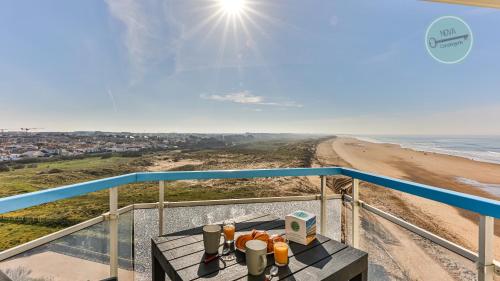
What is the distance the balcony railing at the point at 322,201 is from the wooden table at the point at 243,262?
0.47 meters

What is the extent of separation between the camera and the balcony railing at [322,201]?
3.42ft

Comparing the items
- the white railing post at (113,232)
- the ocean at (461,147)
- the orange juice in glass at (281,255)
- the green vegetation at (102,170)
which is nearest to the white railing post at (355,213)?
the orange juice in glass at (281,255)

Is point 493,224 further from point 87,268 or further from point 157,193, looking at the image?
point 87,268

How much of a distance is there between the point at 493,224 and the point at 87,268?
2.07 metres

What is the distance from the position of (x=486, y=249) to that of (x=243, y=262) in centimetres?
102

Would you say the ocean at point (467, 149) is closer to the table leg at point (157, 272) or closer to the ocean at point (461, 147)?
the ocean at point (461, 147)

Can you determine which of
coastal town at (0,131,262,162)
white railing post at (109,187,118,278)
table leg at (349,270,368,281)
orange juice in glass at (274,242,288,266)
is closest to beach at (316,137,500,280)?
table leg at (349,270,368,281)

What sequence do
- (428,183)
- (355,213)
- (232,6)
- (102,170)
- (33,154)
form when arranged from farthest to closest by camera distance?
(102,170) < (33,154) < (428,183) < (232,6) < (355,213)

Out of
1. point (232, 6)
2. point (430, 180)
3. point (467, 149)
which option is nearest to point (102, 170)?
point (232, 6)

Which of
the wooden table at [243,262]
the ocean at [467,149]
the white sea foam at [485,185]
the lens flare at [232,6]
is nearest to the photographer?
the wooden table at [243,262]

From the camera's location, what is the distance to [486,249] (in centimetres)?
104

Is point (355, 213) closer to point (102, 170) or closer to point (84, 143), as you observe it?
point (84, 143)

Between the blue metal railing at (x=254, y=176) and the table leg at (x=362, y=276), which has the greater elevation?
the blue metal railing at (x=254, y=176)

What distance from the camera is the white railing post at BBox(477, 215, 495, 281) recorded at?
3.40 feet
